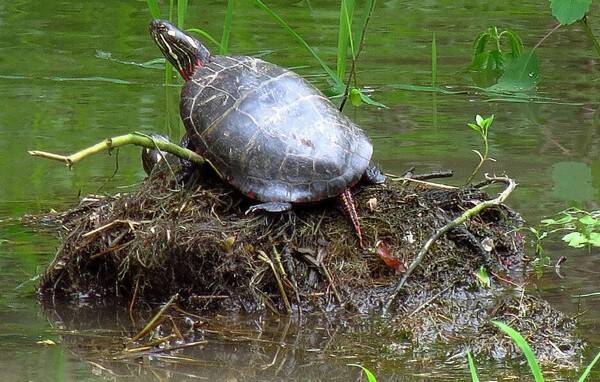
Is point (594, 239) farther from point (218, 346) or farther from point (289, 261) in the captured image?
point (218, 346)

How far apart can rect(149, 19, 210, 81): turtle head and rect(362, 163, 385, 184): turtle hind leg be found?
88 centimetres

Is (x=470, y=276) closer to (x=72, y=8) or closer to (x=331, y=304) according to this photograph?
(x=331, y=304)

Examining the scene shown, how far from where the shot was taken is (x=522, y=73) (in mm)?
7484

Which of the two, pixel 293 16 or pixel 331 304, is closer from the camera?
pixel 331 304

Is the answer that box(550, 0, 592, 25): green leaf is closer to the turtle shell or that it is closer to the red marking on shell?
the turtle shell

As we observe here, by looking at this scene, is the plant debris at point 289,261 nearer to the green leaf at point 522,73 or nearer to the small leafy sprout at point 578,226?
the small leafy sprout at point 578,226

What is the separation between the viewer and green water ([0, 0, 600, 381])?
14.3 feet

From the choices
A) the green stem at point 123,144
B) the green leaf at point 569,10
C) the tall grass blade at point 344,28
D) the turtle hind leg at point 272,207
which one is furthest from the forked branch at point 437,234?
the green leaf at point 569,10

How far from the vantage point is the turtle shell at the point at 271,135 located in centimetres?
489

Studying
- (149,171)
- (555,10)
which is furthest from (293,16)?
(149,171)

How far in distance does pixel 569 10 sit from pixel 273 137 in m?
2.24

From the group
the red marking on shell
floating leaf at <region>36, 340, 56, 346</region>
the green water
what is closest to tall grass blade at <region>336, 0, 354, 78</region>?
the green water

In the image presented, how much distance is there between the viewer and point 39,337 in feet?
14.8

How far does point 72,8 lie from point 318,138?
7.13 metres
